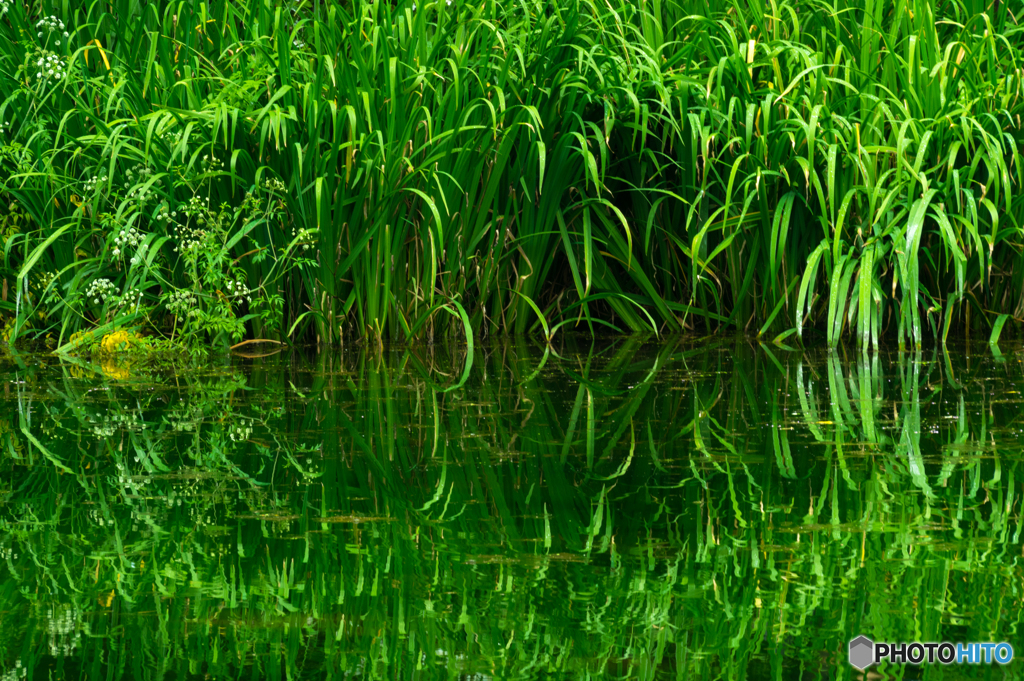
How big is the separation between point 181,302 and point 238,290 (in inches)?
9.2

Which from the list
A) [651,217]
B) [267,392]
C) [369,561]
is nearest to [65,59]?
[267,392]

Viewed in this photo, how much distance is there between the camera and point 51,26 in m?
4.10

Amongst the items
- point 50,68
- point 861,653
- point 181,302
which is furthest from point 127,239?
point 861,653

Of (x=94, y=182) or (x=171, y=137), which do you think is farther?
(x=171, y=137)

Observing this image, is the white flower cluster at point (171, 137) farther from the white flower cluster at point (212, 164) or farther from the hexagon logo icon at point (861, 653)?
the hexagon logo icon at point (861, 653)

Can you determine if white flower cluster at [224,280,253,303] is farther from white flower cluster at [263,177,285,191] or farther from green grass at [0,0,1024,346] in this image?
white flower cluster at [263,177,285,191]

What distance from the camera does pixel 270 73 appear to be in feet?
13.3

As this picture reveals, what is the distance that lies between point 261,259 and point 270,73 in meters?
0.70

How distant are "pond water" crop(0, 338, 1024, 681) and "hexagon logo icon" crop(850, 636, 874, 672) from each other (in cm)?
2

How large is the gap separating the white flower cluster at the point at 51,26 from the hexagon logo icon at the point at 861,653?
361 cm

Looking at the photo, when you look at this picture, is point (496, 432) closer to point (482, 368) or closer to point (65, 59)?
point (482, 368)

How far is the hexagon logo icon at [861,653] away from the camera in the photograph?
1494 mm

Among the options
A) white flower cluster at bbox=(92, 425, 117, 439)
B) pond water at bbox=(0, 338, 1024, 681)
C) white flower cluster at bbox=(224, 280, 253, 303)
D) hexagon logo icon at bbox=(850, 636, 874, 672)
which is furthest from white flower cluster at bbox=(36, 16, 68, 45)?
hexagon logo icon at bbox=(850, 636, 874, 672)

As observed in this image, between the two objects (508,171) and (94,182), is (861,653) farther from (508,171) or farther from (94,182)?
(94,182)
